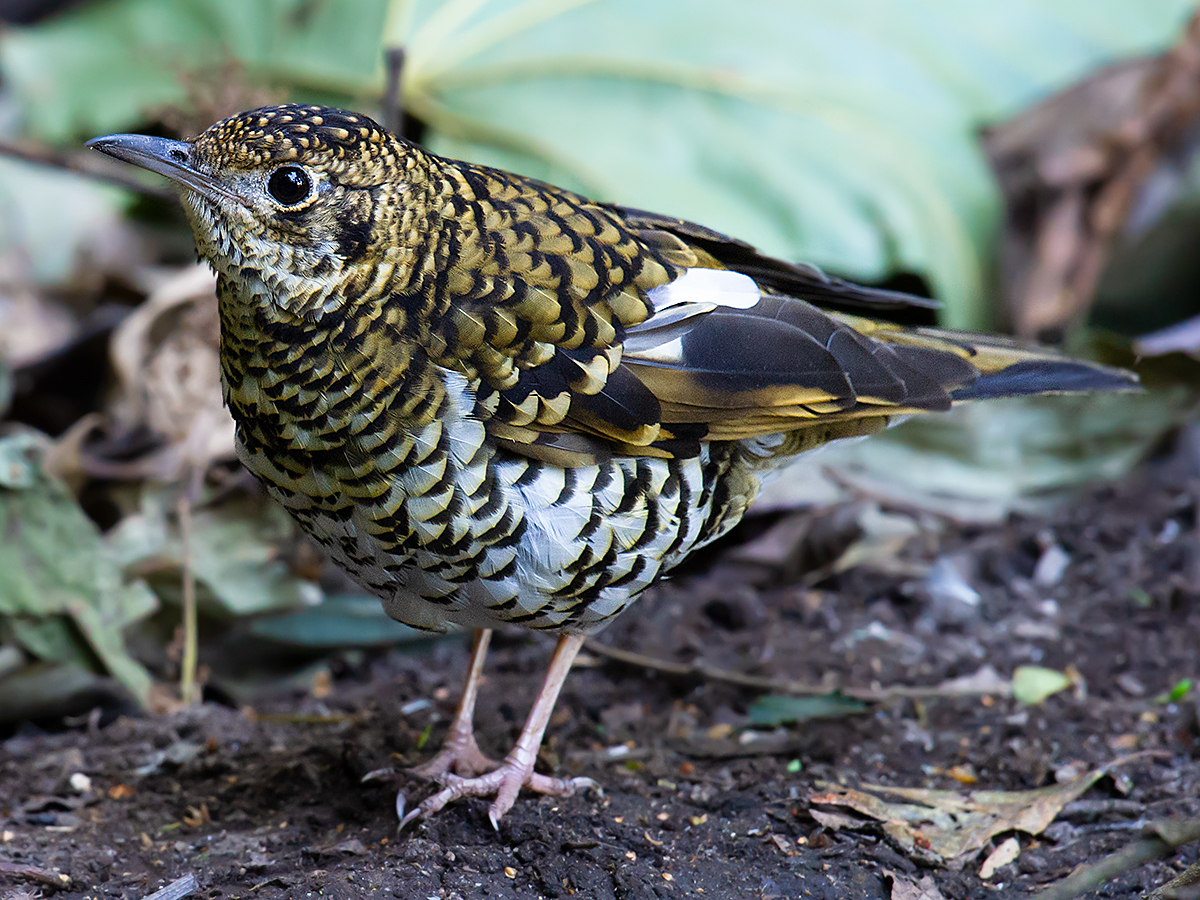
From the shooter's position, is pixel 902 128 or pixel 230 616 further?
pixel 902 128

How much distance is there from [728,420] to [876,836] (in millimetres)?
973

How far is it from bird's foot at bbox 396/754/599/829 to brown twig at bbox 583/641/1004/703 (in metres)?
0.63

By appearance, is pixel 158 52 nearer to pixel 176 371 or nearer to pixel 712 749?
pixel 176 371

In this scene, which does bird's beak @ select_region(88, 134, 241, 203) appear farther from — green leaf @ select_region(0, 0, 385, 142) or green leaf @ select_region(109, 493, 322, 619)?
green leaf @ select_region(0, 0, 385, 142)

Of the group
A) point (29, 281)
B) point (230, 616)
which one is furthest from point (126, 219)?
point (230, 616)

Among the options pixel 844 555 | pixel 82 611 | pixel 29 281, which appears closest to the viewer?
pixel 82 611

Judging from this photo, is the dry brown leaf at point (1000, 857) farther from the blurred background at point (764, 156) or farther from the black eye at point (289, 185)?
the black eye at point (289, 185)

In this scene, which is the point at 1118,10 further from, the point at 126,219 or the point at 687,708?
the point at 126,219

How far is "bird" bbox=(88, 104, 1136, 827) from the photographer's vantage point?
8.23 feet

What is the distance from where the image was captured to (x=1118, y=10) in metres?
5.63

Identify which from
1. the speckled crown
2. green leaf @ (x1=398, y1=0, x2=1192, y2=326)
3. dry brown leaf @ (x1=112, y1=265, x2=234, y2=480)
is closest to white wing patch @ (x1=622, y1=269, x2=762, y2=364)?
the speckled crown

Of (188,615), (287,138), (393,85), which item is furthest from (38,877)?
(393,85)

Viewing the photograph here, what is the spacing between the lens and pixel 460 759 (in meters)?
3.05

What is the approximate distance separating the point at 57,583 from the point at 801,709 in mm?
2053
